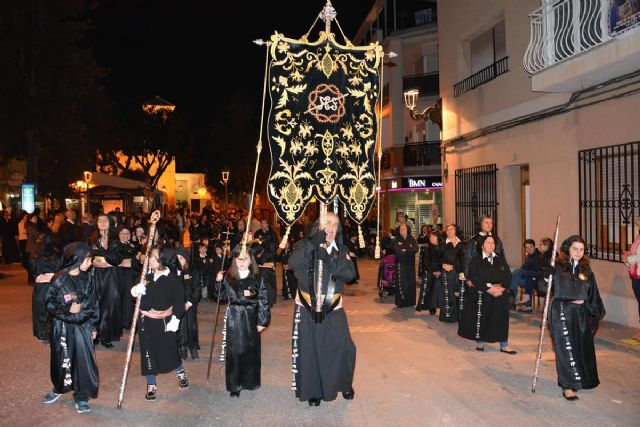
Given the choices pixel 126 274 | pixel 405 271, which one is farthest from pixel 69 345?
pixel 405 271

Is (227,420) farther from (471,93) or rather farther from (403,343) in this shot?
(471,93)

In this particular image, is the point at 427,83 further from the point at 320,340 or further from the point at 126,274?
the point at 320,340

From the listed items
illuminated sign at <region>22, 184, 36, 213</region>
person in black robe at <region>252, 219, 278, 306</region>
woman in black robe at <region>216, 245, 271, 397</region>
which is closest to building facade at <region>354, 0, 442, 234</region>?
illuminated sign at <region>22, 184, 36, 213</region>

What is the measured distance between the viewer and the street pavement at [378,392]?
616cm

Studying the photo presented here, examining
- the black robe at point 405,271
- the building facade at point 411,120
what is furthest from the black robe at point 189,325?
the building facade at point 411,120

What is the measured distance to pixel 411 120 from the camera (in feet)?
100

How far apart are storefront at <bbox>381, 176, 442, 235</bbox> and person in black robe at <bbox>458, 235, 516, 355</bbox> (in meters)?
18.6

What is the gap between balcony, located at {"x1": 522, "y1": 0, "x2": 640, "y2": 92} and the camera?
31.7 ft

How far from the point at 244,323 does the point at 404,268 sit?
6524 millimetres

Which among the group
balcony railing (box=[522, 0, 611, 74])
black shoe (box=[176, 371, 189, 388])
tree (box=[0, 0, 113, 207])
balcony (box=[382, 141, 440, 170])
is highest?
tree (box=[0, 0, 113, 207])

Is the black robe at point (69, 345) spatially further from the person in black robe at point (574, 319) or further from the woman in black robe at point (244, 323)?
the person in black robe at point (574, 319)

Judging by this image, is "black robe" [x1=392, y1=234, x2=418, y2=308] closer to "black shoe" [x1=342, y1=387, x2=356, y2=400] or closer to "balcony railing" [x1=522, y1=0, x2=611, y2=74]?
"balcony railing" [x1=522, y1=0, x2=611, y2=74]

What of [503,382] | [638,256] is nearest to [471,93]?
[638,256]

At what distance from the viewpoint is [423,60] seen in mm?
30188
